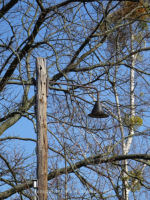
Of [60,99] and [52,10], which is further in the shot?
[60,99]

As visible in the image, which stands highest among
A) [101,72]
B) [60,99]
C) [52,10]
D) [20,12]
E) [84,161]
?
[20,12]

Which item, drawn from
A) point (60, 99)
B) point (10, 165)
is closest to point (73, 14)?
point (60, 99)

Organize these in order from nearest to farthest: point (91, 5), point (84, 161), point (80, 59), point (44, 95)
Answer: point (44, 95)
point (84, 161)
point (91, 5)
point (80, 59)

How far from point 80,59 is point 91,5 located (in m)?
1.71

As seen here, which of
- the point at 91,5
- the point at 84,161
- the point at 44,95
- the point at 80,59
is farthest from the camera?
the point at 80,59

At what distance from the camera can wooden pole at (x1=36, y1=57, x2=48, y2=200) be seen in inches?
254

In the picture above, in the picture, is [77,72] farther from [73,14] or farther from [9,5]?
[9,5]

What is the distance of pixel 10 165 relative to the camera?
1020cm

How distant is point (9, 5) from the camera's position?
9859mm

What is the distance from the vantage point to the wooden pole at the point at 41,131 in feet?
21.2

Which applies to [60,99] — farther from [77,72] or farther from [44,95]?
[44,95]

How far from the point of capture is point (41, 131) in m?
6.63

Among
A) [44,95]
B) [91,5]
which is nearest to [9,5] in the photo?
[91,5]

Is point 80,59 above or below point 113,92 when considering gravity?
above
